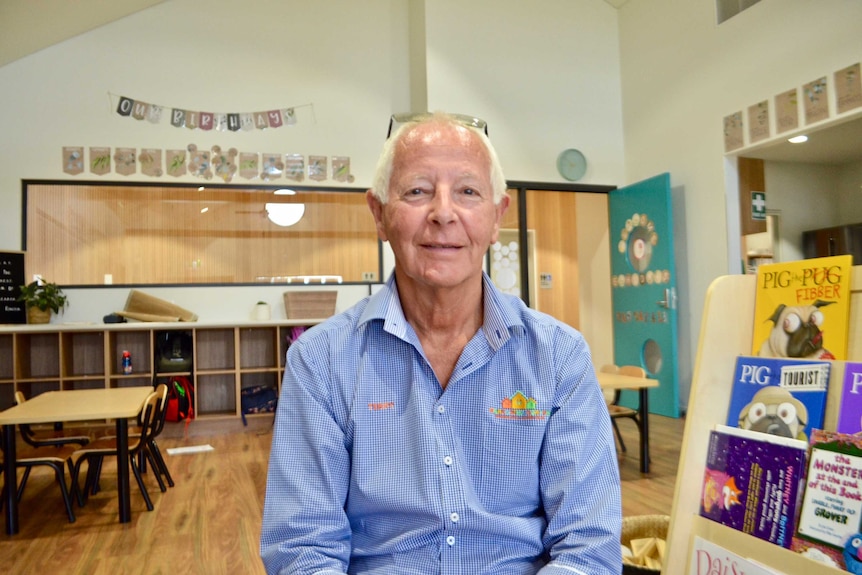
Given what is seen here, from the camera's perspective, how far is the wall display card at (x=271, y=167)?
659cm

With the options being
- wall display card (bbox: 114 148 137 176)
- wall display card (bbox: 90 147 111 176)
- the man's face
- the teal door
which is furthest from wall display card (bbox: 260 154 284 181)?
the man's face

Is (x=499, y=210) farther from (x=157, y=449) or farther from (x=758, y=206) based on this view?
(x=758, y=206)

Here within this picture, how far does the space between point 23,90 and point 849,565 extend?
742 cm

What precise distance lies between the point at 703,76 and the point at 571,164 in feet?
5.36

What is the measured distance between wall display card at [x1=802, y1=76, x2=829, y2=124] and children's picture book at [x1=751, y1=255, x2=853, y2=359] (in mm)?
3900

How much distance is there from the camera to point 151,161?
6.32 meters

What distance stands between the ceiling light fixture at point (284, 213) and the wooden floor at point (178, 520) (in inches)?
105

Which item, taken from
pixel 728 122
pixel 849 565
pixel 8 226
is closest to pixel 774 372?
pixel 849 565

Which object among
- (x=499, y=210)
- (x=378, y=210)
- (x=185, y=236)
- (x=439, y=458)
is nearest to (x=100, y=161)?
(x=185, y=236)

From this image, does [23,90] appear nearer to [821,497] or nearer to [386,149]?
[386,149]

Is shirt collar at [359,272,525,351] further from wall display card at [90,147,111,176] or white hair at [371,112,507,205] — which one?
wall display card at [90,147,111,176]

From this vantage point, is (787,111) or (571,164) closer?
(787,111)

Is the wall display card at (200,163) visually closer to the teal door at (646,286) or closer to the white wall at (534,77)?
the white wall at (534,77)

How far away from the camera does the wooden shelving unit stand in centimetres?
566
